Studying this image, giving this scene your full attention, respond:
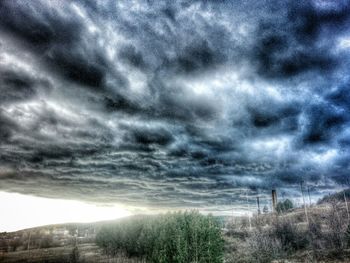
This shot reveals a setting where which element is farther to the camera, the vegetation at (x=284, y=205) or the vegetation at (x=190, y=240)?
the vegetation at (x=284, y=205)

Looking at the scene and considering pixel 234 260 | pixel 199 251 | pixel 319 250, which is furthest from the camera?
pixel 234 260

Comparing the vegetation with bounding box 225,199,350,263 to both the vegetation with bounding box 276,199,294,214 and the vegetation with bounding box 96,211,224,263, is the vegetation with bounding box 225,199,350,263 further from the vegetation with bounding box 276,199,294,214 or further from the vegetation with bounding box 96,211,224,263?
the vegetation with bounding box 276,199,294,214

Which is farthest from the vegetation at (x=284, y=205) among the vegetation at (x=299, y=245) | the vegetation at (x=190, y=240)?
the vegetation at (x=190, y=240)

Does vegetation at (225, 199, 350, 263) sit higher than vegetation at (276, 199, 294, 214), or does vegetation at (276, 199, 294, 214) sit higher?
vegetation at (276, 199, 294, 214)

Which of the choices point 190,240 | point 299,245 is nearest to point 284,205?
point 299,245

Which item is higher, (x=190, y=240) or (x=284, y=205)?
(x=284, y=205)

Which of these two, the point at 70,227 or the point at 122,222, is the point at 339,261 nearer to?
the point at 122,222

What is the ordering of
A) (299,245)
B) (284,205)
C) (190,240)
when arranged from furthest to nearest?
(284,205)
(299,245)
(190,240)

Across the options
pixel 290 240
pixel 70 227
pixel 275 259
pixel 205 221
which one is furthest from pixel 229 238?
pixel 70 227

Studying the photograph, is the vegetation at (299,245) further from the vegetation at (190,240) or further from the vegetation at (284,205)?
the vegetation at (284,205)

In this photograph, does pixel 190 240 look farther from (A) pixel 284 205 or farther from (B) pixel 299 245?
(A) pixel 284 205

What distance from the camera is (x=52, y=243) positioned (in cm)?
10044

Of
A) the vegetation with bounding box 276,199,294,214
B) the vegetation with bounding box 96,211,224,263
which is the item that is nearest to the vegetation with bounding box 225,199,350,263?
the vegetation with bounding box 96,211,224,263

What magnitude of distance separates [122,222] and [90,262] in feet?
45.8
